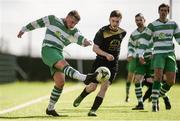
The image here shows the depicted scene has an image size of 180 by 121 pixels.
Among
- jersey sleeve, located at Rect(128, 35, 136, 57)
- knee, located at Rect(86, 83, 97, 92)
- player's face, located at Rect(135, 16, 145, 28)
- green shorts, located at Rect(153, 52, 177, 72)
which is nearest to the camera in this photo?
knee, located at Rect(86, 83, 97, 92)

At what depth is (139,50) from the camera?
47.9 feet

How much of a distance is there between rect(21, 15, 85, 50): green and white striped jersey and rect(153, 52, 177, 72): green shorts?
184cm

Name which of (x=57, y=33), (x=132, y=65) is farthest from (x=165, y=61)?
(x=132, y=65)

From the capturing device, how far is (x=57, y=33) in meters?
12.0

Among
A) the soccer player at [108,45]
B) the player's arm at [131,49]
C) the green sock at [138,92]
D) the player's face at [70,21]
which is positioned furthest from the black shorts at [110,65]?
the player's arm at [131,49]

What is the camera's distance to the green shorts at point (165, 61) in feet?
43.5

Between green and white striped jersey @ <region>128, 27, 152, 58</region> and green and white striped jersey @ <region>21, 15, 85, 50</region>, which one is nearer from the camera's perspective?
green and white striped jersey @ <region>21, 15, 85, 50</region>

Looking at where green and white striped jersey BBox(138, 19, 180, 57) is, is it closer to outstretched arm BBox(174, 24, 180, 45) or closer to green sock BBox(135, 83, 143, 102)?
outstretched arm BBox(174, 24, 180, 45)

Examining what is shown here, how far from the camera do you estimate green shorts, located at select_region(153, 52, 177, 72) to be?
13.2 m

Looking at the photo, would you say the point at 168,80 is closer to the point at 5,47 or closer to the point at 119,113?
the point at 119,113

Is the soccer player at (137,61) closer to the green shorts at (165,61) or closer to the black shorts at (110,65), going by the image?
the green shorts at (165,61)

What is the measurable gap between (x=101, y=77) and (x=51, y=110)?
1.35 metres

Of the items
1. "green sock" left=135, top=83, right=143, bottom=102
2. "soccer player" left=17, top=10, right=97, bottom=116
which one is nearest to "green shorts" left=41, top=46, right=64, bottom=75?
"soccer player" left=17, top=10, right=97, bottom=116

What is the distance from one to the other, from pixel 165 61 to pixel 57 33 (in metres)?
2.45
